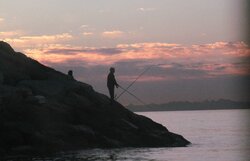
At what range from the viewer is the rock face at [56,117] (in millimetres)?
27547

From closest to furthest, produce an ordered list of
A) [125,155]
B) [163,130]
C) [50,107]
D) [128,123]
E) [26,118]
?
[125,155] < [26,118] < [50,107] < [128,123] < [163,130]

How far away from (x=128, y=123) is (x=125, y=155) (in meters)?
7.45

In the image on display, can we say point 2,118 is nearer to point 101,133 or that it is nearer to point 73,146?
point 73,146

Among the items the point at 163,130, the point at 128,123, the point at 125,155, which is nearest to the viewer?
the point at 125,155

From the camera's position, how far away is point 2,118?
27.8 meters

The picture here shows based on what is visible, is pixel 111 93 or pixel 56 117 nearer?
pixel 56 117

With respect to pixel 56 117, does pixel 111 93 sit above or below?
above

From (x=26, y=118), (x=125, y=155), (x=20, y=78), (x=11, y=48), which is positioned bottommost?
(x=125, y=155)

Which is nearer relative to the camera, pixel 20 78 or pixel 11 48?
pixel 20 78

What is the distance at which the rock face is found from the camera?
27547 mm

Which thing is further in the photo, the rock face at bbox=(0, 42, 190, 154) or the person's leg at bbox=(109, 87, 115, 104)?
the person's leg at bbox=(109, 87, 115, 104)

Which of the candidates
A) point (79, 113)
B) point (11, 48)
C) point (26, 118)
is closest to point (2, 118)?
point (26, 118)

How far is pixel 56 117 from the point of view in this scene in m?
30.8

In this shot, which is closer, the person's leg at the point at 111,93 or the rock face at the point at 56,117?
the rock face at the point at 56,117
